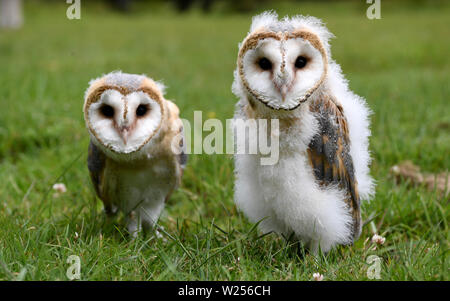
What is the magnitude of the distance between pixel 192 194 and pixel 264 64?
195 cm

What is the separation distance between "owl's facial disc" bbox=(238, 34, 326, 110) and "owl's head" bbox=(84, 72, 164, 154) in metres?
0.65

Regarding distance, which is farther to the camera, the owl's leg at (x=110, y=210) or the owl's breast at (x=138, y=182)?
the owl's leg at (x=110, y=210)

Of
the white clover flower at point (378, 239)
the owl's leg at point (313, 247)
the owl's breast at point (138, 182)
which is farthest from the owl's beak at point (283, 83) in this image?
the white clover flower at point (378, 239)

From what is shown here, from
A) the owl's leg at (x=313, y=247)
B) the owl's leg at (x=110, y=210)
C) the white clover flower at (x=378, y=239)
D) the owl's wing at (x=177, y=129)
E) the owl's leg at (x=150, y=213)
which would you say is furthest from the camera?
the owl's leg at (x=110, y=210)

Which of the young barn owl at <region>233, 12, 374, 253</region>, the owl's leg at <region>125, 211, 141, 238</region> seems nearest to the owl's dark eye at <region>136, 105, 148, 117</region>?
the young barn owl at <region>233, 12, 374, 253</region>

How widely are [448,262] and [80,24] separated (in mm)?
18930

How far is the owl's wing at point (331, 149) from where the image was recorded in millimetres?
2803

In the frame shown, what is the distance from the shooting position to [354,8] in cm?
2788

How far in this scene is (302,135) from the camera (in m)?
2.74

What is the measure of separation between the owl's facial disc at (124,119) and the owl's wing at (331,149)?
0.94 meters

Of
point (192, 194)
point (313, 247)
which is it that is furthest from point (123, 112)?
point (192, 194)

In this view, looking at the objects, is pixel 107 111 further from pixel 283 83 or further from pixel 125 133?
pixel 283 83

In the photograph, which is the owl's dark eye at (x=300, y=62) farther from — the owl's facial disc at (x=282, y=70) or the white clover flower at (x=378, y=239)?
the white clover flower at (x=378, y=239)
